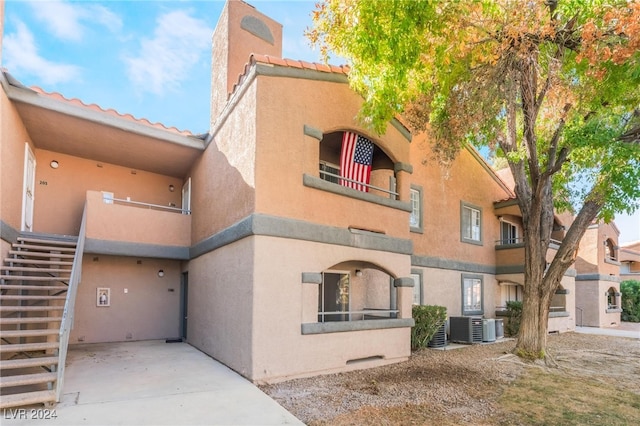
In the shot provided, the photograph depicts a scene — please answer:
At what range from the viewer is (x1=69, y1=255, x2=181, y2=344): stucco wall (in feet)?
41.3

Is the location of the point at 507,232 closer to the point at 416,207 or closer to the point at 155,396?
the point at 416,207

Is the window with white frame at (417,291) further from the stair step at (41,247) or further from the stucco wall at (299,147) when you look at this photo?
the stair step at (41,247)

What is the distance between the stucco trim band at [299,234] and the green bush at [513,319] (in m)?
7.92

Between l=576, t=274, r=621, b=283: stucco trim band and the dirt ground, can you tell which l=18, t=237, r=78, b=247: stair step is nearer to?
the dirt ground

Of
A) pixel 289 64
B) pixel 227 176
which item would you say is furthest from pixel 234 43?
pixel 227 176

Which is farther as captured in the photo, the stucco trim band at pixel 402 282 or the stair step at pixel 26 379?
the stucco trim band at pixel 402 282

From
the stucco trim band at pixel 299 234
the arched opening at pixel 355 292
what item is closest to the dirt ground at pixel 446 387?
the arched opening at pixel 355 292

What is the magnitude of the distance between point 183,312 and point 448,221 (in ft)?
34.0

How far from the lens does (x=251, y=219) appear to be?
833 centimetres

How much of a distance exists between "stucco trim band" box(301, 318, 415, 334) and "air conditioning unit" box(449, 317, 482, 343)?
4.02 meters

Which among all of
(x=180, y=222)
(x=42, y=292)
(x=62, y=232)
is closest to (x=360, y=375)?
(x=180, y=222)

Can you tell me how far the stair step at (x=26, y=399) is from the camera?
5.93 metres

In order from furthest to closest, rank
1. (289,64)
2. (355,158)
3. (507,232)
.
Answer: (507,232), (355,158), (289,64)

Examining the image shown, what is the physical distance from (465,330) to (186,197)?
10906 mm
